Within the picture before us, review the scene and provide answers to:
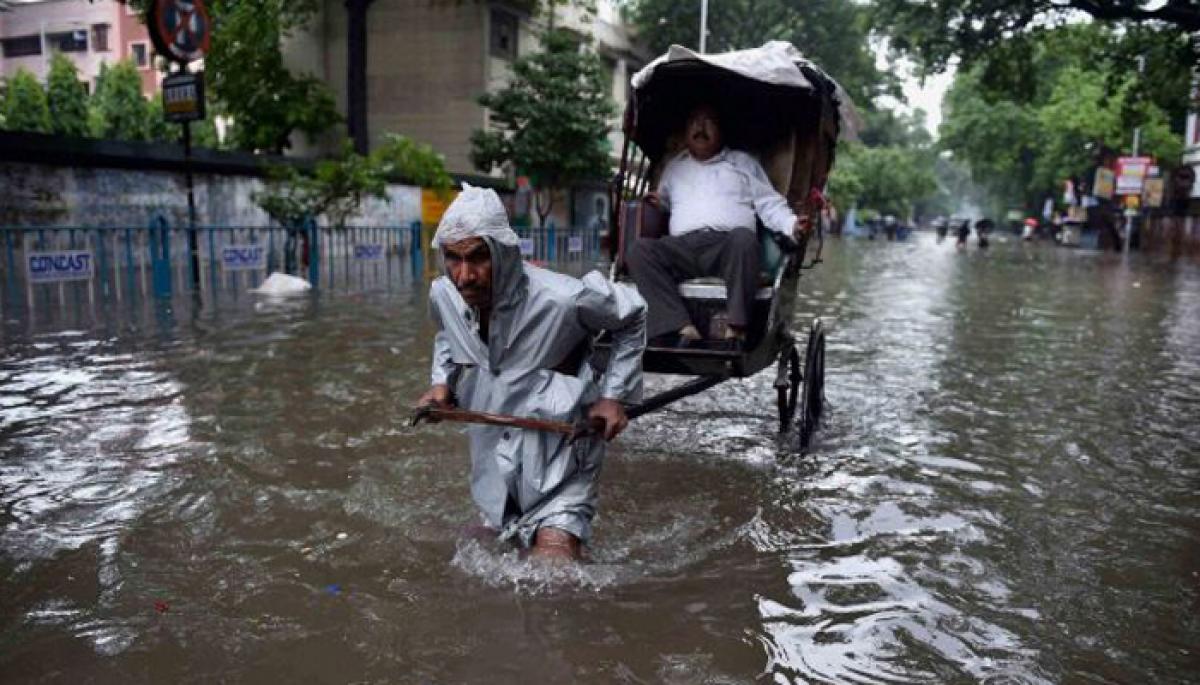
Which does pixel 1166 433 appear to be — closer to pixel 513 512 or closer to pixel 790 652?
pixel 790 652

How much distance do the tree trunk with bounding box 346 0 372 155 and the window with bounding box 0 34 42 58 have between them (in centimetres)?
3412

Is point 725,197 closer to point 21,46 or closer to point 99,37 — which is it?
point 99,37

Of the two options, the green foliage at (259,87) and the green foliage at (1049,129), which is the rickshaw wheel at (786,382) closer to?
the green foliage at (259,87)

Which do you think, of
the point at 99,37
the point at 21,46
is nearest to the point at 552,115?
the point at 99,37

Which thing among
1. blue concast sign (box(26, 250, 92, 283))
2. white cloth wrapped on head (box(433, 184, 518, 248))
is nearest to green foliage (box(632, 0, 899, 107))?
blue concast sign (box(26, 250, 92, 283))

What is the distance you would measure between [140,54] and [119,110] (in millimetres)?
13312

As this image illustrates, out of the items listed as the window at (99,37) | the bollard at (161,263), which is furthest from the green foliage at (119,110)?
the bollard at (161,263)

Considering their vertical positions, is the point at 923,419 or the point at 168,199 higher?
the point at 168,199

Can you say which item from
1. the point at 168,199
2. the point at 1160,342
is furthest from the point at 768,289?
the point at 168,199

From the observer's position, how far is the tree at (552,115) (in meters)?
23.1

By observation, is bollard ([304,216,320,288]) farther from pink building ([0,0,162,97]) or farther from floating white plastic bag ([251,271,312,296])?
pink building ([0,0,162,97])

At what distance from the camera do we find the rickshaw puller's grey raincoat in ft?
11.1

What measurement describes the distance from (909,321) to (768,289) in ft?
26.1

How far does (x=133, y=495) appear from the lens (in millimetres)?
4570
